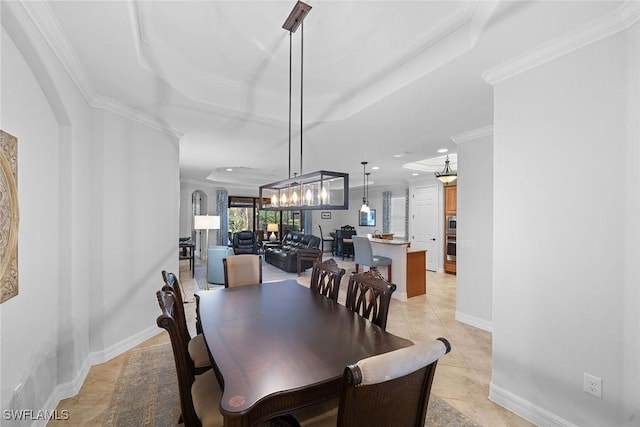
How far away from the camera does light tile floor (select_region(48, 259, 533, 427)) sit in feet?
6.70

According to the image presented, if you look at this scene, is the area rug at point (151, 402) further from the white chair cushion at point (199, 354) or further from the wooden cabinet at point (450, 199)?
the wooden cabinet at point (450, 199)

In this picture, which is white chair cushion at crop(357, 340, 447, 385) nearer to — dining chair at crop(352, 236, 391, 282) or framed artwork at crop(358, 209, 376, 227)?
dining chair at crop(352, 236, 391, 282)

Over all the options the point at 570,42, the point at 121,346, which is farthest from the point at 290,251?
the point at 570,42

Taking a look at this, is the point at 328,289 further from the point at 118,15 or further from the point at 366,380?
the point at 118,15

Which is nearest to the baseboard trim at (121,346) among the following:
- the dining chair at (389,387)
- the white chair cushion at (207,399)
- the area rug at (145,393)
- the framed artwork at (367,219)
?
the area rug at (145,393)

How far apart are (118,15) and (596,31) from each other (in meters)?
2.81

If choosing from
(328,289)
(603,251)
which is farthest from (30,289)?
(603,251)

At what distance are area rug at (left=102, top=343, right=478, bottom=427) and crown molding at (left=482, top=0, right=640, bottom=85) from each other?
2.53 meters

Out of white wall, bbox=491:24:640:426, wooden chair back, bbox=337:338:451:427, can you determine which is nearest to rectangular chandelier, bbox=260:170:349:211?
white wall, bbox=491:24:640:426

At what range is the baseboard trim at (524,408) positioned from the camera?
185cm

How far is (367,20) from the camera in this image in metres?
1.88

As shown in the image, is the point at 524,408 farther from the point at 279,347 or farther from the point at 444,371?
the point at 279,347

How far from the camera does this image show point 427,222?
295 inches

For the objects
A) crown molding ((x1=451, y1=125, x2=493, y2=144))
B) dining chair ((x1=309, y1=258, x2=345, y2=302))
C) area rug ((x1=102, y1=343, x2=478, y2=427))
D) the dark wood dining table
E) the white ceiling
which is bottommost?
area rug ((x1=102, y1=343, x2=478, y2=427))
